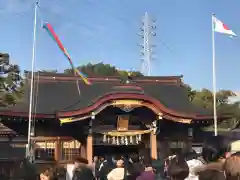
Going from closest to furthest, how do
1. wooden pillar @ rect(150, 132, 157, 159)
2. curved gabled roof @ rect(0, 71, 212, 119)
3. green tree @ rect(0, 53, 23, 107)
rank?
curved gabled roof @ rect(0, 71, 212, 119), wooden pillar @ rect(150, 132, 157, 159), green tree @ rect(0, 53, 23, 107)

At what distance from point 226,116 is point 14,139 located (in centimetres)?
1152

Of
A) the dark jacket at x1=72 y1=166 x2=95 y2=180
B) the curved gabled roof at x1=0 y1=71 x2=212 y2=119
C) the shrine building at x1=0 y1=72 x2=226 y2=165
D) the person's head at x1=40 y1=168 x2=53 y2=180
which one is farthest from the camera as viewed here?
the shrine building at x1=0 y1=72 x2=226 y2=165

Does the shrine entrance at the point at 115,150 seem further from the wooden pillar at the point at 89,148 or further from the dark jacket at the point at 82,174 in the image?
the dark jacket at the point at 82,174

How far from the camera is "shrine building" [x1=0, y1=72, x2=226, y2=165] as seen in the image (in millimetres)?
16891

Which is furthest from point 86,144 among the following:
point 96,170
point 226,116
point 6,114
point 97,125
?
point 226,116

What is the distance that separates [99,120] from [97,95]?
7.74 feet

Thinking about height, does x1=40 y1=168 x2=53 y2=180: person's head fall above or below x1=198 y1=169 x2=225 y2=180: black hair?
below

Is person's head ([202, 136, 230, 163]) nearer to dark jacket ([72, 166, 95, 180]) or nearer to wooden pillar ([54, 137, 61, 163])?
dark jacket ([72, 166, 95, 180])

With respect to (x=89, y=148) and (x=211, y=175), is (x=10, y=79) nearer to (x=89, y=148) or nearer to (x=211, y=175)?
(x=89, y=148)

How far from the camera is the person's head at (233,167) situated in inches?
173

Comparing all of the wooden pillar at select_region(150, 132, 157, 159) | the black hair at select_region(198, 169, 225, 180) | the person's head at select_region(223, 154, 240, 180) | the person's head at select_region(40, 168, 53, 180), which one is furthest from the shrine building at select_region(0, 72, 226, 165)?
the person's head at select_region(223, 154, 240, 180)

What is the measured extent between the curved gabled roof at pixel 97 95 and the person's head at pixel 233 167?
40.5ft

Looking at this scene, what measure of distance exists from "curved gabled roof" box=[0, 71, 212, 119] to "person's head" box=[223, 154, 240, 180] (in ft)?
40.5

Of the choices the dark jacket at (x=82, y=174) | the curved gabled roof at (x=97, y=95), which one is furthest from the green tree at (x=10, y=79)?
the dark jacket at (x=82, y=174)
